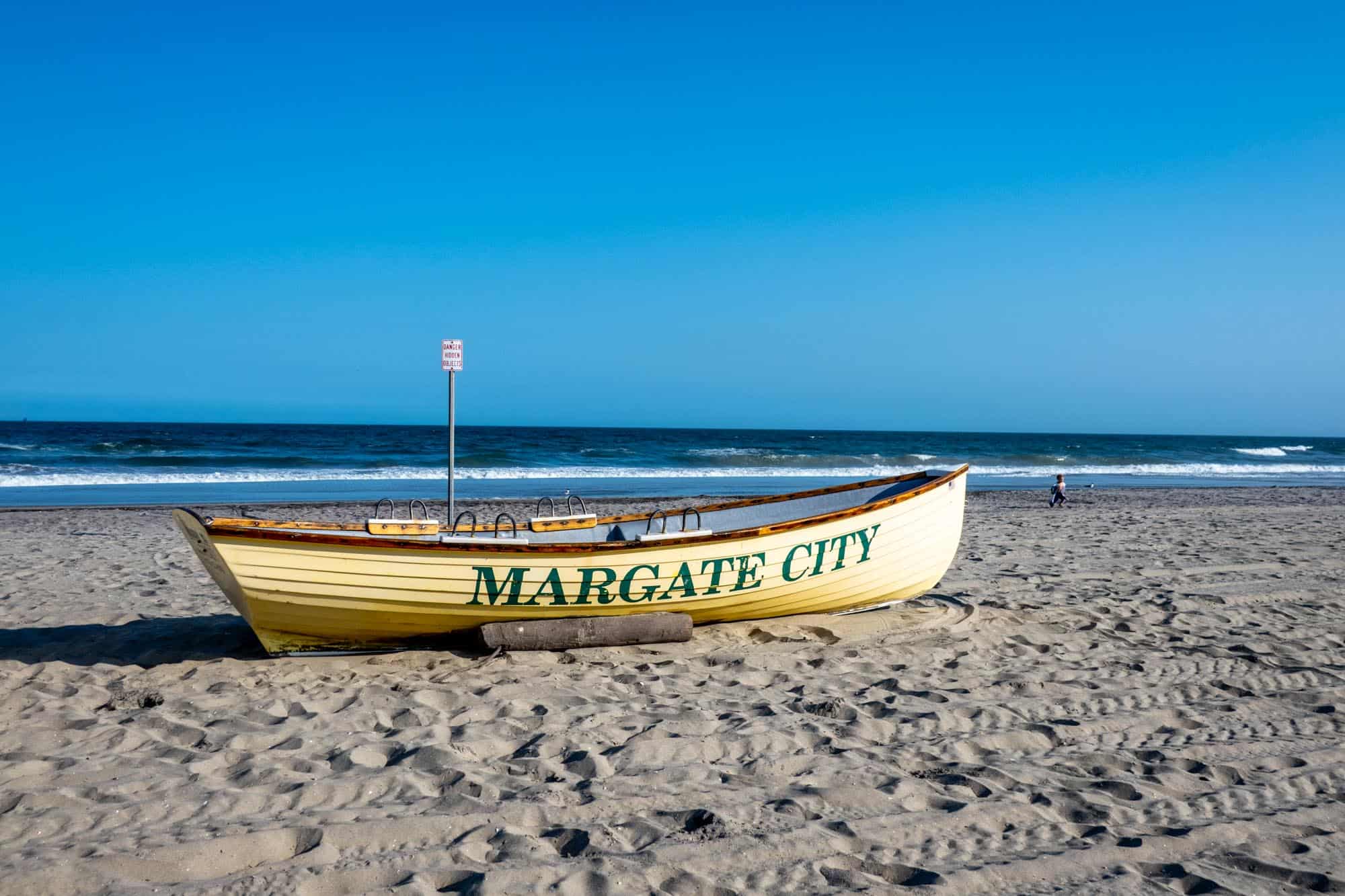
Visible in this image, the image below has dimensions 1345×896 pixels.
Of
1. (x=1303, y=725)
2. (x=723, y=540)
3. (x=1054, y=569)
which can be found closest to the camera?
(x=1303, y=725)

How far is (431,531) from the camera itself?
6660 mm

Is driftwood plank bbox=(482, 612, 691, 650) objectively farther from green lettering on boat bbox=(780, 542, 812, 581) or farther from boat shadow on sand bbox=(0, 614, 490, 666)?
green lettering on boat bbox=(780, 542, 812, 581)

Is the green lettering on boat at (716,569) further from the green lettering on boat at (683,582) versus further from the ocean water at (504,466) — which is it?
the ocean water at (504,466)

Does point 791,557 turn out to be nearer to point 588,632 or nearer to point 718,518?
point 718,518

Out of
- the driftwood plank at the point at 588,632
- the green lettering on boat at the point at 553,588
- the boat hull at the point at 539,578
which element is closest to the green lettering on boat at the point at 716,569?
the boat hull at the point at 539,578

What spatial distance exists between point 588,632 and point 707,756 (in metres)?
2.00

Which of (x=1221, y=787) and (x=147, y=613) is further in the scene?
(x=147, y=613)

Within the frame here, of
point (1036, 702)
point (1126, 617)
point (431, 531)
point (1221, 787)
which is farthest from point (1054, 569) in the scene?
point (431, 531)

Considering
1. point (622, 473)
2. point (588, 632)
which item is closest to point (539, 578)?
point (588, 632)

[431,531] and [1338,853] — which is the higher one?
[431,531]

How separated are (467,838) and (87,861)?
4.19ft

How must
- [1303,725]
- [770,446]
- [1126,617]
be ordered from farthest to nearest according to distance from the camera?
[770,446]
[1126,617]
[1303,725]

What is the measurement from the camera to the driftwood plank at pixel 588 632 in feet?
19.5

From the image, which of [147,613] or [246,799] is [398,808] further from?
[147,613]
